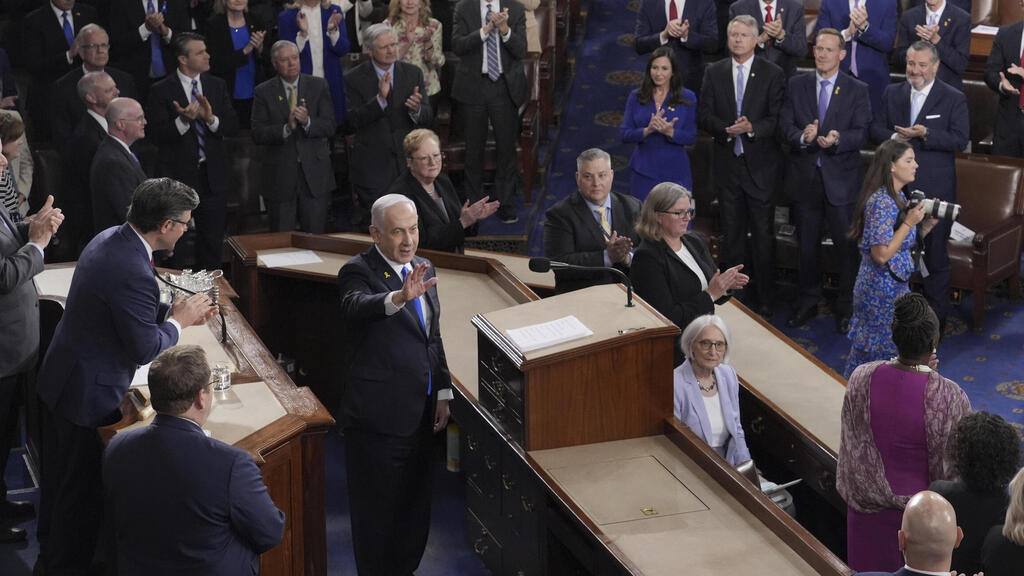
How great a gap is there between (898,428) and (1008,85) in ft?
14.9

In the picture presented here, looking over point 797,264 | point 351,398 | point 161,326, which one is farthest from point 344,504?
point 797,264

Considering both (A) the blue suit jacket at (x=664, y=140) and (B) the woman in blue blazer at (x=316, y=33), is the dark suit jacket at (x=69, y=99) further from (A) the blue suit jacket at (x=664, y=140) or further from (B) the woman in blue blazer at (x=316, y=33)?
(A) the blue suit jacket at (x=664, y=140)

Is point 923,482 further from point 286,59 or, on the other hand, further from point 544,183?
point 544,183

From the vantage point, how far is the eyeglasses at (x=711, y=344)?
470cm

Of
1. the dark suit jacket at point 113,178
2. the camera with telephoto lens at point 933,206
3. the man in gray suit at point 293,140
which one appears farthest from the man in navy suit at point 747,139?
the dark suit jacket at point 113,178

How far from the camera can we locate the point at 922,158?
7.43 meters

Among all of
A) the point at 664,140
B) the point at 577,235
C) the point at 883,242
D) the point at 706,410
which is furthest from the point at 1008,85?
the point at 706,410

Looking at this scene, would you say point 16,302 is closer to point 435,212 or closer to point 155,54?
point 435,212

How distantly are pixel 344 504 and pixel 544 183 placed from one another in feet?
12.3

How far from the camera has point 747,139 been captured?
7.61 m

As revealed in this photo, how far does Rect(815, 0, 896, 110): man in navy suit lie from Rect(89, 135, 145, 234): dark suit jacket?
4333 mm

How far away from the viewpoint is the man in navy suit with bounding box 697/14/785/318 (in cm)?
754

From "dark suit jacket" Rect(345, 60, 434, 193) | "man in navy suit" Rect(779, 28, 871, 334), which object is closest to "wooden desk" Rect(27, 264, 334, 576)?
"dark suit jacket" Rect(345, 60, 434, 193)

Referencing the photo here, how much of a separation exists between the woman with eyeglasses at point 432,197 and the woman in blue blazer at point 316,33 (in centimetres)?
229
